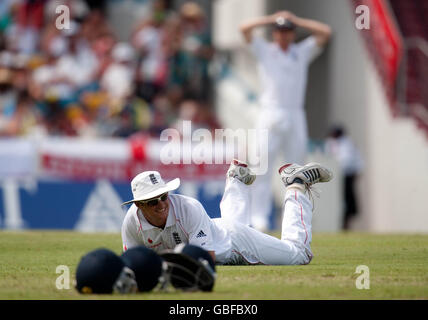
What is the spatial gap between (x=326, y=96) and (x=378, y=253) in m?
13.2

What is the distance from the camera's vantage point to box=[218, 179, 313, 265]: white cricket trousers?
7969 mm

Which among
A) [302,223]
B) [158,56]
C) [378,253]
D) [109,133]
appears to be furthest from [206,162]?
[302,223]

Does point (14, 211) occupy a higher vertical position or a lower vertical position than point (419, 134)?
lower

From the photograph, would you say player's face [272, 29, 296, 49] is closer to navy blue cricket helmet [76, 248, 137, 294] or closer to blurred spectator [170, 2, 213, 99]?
navy blue cricket helmet [76, 248, 137, 294]

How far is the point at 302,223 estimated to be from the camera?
27.2 feet

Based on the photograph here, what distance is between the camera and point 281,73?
41.9 ft

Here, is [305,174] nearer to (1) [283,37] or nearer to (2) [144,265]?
(2) [144,265]

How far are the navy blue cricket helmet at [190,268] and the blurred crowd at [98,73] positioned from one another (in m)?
11.9

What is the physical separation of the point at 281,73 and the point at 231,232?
5273 mm

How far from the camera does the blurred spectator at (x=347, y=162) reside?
18.6 meters

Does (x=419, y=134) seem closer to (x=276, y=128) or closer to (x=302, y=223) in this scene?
(x=276, y=128)

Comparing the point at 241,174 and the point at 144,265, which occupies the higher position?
the point at 241,174

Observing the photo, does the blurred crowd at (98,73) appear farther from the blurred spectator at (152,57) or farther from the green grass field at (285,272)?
the green grass field at (285,272)

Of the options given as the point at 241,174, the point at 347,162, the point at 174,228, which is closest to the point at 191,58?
the point at 347,162
